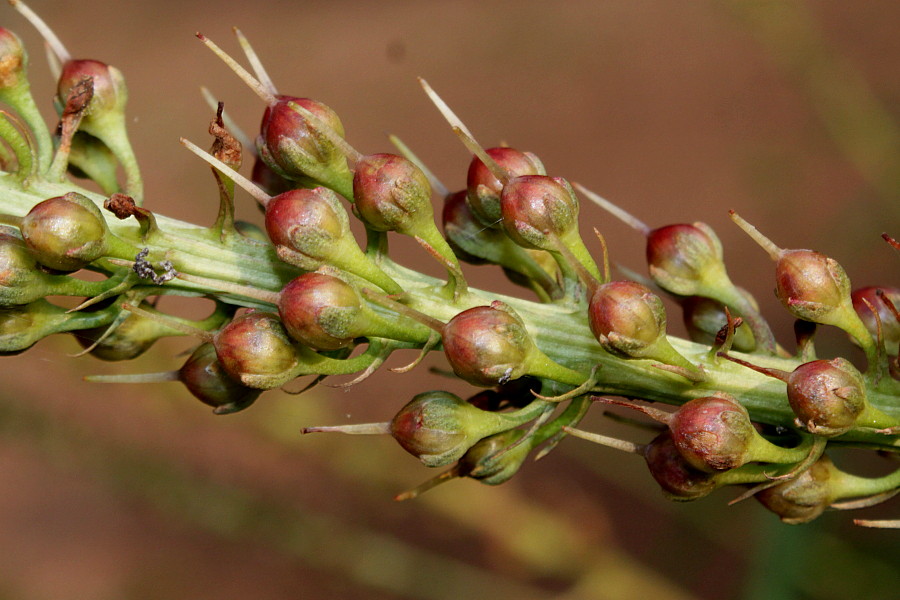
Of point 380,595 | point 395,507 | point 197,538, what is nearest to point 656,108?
point 395,507

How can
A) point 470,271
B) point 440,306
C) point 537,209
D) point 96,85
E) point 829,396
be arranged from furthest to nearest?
1. point 470,271
2. point 96,85
3. point 440,306
4. point 537,209
5. point 829,396

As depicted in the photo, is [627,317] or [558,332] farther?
[558,332]

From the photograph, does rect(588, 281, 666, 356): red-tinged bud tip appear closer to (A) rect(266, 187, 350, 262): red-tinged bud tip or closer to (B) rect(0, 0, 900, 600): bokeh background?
(A) rect(266, 187, 350, 262): red-tinged bud tip

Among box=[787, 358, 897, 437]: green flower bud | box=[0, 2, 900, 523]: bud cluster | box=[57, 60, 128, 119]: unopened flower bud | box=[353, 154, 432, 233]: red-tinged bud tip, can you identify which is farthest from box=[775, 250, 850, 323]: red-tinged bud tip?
box=[57, 60, 128, 119]: unopened flower bud

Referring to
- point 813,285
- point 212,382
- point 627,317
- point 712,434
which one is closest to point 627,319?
point 627,317

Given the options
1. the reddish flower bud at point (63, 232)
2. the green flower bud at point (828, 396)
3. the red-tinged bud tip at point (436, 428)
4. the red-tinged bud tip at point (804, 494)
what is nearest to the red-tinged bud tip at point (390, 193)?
the red-tinged bud tip at point (436, 428)

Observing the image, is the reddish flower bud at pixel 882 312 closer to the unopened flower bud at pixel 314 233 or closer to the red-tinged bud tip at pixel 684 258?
the red-tinged bud tip at pixel 684 258

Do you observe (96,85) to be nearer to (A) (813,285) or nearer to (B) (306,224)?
(B) (306,224)
